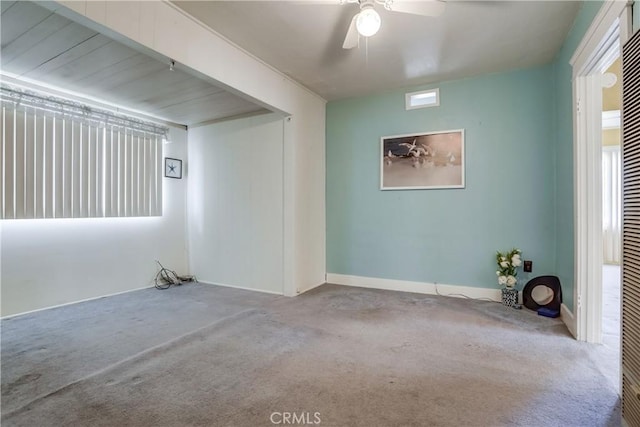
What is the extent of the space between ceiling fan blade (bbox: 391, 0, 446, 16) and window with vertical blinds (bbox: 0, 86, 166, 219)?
12.0ft

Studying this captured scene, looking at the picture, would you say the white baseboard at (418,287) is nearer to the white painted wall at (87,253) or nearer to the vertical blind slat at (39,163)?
the white painted wall at (87,253)

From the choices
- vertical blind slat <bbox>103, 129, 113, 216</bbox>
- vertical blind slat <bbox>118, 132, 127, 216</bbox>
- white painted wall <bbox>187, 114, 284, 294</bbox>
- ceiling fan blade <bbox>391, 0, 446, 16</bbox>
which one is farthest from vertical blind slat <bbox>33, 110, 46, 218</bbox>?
ceiling fan blade <bbox>391, 0, 446, 16</bbox>

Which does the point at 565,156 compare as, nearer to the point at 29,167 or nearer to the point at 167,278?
the point at 167,278

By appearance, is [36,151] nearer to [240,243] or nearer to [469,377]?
[240,243]

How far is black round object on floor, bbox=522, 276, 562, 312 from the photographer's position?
2918 mm

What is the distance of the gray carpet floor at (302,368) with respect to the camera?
59.9 inches

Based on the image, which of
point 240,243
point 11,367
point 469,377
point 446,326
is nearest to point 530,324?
point 446,326

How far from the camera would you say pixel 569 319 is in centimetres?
258

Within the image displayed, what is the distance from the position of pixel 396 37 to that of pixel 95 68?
2832 mm

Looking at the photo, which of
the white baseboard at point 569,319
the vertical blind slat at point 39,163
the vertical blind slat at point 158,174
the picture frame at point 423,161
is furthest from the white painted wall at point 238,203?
the white baseboard at point 569,319

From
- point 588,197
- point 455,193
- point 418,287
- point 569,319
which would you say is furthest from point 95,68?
point 569,319

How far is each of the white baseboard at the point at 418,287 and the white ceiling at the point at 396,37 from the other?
252cm

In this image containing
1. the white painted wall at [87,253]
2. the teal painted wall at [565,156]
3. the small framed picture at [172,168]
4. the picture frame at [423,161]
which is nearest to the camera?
the teal painted wall at [565,156]

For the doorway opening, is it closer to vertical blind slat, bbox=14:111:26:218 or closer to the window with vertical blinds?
the window with vertical blinds
